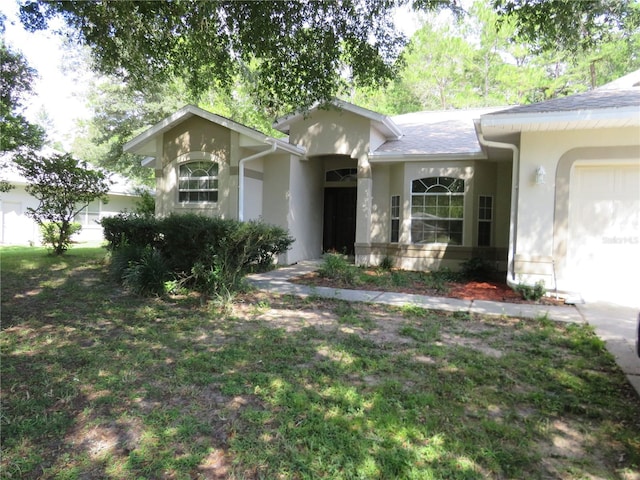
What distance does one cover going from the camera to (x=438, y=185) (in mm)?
11203

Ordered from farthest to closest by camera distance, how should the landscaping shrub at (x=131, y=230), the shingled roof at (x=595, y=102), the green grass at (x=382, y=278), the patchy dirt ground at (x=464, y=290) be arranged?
the landscaping shrub at (x=131, y=230) < the green grass at (x=382, y=278) < the patchy dirt ground at (x=464, y=290) < the shingled roof at (x=595, y=102)

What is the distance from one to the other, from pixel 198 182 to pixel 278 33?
17.6 feet

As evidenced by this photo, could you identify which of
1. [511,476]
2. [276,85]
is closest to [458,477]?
[511,476]

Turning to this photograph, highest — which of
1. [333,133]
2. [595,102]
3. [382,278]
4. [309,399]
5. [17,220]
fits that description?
[333,133]

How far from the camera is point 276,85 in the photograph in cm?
838

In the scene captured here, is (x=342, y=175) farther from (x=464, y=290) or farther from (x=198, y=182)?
(x=464, y=290)

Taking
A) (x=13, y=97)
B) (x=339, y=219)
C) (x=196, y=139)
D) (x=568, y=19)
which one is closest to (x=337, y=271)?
(x=339, y=219)

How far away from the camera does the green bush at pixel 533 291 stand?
7285 millimetres

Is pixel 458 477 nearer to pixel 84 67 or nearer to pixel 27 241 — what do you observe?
pixel 27 241

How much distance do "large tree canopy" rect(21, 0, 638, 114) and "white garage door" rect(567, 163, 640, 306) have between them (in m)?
2.53

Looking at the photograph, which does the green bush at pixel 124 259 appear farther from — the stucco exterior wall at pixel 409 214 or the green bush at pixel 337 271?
the stucco exterior wall at pixel 409 214

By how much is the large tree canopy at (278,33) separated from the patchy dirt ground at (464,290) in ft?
12.4

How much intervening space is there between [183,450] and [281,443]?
0.65 m

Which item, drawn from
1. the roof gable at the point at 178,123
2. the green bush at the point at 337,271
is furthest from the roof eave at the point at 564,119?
the roof gable at the point at 178,123
